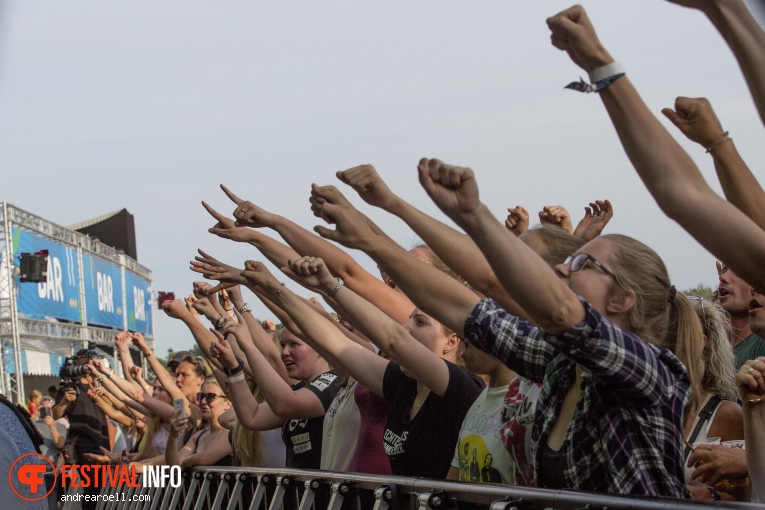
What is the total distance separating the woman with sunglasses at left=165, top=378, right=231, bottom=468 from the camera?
6.66 metres

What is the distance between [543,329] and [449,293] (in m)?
0.81

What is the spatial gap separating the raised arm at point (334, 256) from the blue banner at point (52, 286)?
57.3 ft

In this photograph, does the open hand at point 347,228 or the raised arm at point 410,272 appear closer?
the raised arm at point 410,272

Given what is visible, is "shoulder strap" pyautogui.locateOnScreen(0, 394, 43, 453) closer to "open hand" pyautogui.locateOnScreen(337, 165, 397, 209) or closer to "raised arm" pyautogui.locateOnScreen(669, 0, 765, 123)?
"open hand" pyautogui.locateOnScreen(337, 165, 397, 209)

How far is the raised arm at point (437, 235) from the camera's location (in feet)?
9.61

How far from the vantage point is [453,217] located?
7.25ft

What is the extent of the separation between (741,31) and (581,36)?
40cm

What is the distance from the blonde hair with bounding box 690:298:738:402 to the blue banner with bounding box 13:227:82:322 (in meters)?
18.9

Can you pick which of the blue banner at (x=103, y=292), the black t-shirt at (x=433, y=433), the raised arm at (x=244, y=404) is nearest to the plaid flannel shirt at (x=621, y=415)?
the black t-shirt at (x=433, y=433)

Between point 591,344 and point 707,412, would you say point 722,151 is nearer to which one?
point 591,344

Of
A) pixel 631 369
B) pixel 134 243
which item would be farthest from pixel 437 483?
pixel 134 243

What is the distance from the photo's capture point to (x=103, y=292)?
29.3m

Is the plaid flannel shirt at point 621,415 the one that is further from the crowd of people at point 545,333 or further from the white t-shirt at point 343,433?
the white t-shirt at point 343,433

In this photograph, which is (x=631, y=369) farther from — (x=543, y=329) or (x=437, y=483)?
(x=437, y=483)
